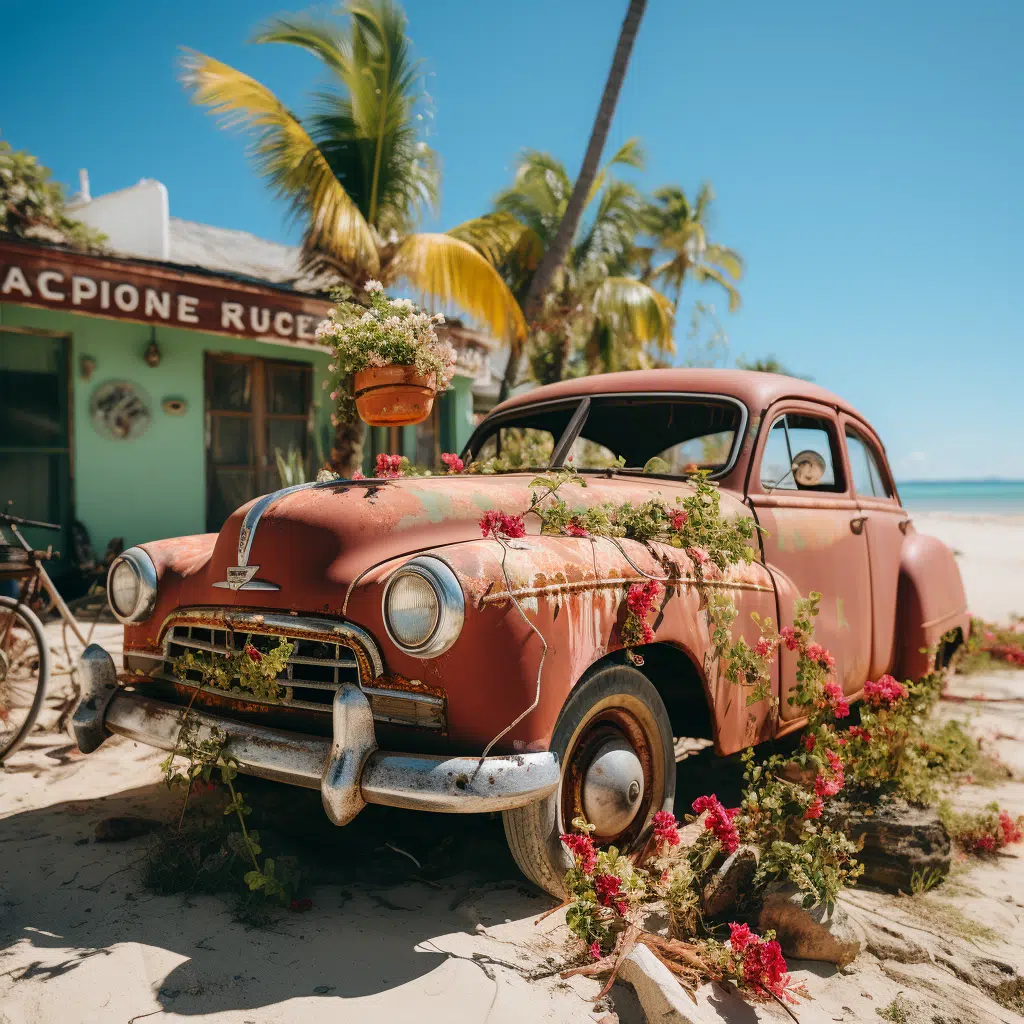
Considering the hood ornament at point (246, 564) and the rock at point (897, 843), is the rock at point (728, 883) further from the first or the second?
the hood ornament at point (246, 564)

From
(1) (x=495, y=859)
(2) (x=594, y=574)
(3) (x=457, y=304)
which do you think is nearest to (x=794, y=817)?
(1) (x=495, y=859)

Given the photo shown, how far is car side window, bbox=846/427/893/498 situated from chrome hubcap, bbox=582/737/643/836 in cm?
230

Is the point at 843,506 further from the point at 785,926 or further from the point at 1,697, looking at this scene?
the point at 1,697

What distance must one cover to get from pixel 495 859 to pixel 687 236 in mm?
23549

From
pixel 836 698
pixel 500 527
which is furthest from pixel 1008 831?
pixel 500 527

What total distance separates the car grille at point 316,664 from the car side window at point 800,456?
1.94 meters

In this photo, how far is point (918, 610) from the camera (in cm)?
445

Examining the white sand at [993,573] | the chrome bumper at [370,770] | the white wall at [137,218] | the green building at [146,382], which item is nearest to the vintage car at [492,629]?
the chrome bumper at [370,770]

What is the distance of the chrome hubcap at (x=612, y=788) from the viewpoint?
2.62m

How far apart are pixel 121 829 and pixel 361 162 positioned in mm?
7994

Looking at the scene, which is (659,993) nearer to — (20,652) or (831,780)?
(831,780)

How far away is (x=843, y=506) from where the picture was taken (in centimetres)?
411

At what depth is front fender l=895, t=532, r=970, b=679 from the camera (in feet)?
14.5

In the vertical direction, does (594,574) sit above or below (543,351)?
below
